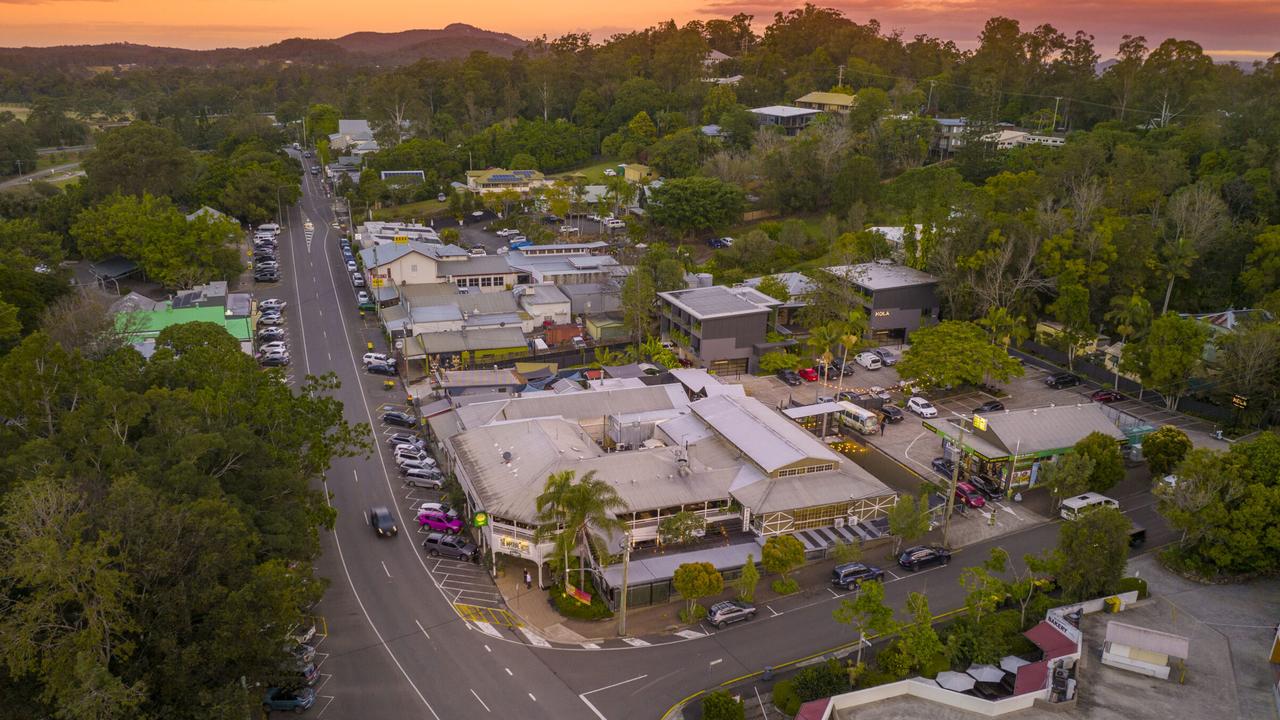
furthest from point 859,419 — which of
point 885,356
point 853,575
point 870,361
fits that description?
point 853,575

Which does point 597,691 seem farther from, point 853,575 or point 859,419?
point 859,419

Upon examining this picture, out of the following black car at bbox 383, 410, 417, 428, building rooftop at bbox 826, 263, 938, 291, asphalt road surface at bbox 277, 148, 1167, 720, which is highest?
building rooftop at bbox 826, 263, 938, 291

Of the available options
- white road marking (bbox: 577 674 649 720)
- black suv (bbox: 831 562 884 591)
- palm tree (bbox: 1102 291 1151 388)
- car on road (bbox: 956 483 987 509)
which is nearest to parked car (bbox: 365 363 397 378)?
white road marking (bbox: 577 674 649 720)

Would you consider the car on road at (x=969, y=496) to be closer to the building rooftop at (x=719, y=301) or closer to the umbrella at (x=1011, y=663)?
the umbrella at (x=1011, y=663)

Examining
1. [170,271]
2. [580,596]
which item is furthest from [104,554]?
[170,271]

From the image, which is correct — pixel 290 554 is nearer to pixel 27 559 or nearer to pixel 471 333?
pixel 27 559

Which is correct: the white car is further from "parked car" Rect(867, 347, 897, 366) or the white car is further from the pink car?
the pink car
